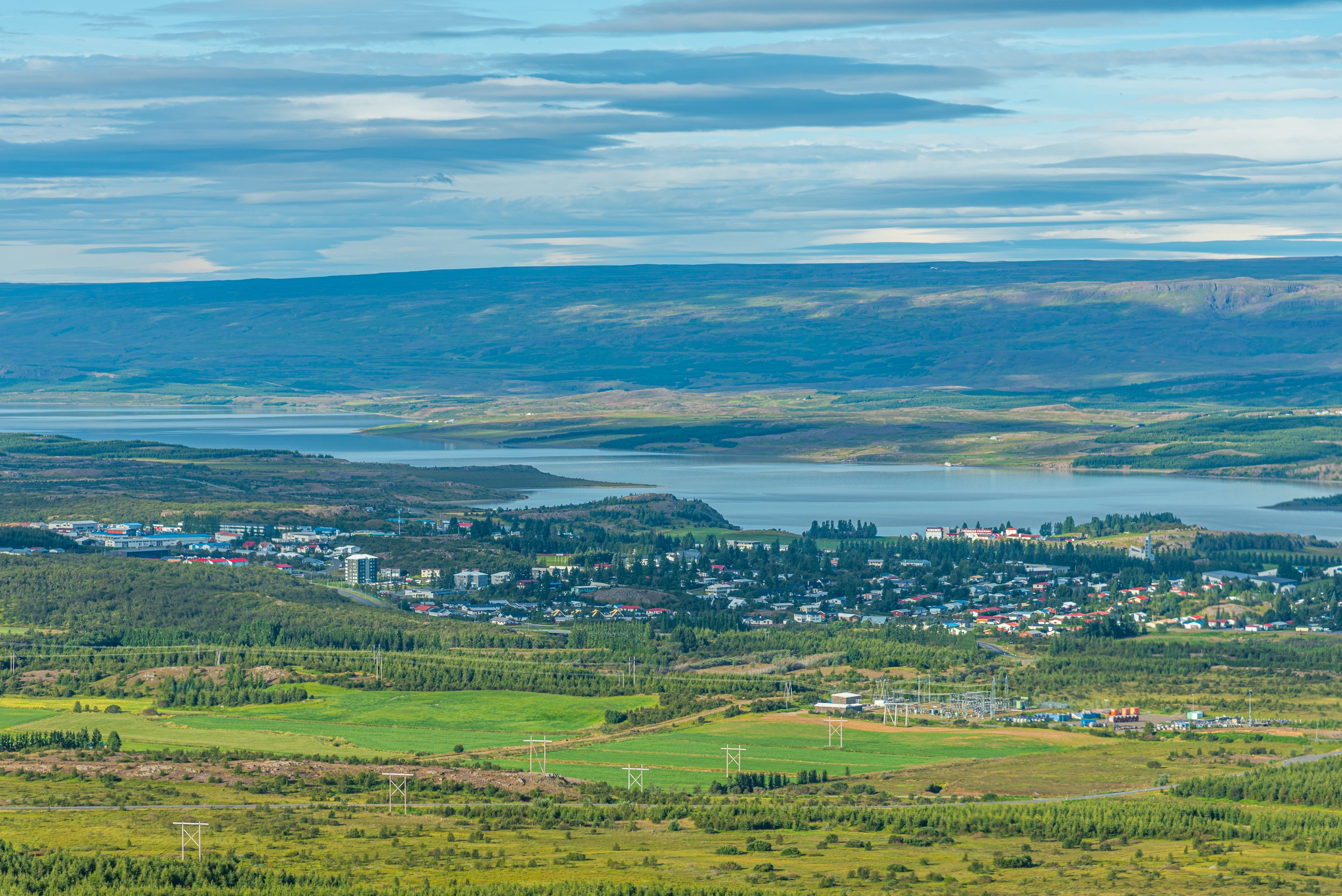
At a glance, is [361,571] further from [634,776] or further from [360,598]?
[634,776]

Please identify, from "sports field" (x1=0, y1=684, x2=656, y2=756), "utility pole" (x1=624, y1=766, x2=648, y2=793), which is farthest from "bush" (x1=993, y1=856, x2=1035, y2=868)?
"sports field" (x1=0, y1=684, x2=656, y2=756)

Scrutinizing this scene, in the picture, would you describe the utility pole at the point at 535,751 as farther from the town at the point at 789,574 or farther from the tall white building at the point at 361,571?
the tall white building at the point at 361,571

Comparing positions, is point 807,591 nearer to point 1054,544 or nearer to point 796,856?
point 1054,544

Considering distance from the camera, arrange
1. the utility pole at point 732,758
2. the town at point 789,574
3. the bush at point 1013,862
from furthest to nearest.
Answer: the town at point 789,574, the utility pole at point 732,758, the bush at point 1013,862

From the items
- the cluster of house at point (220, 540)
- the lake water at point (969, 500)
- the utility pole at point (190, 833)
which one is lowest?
the utility pole at point (190, 833)

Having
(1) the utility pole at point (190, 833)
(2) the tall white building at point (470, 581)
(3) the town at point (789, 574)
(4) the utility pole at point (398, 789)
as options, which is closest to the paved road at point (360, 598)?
(3) the town at point (789, 574)

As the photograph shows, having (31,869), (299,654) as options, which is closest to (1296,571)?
(299,654)
